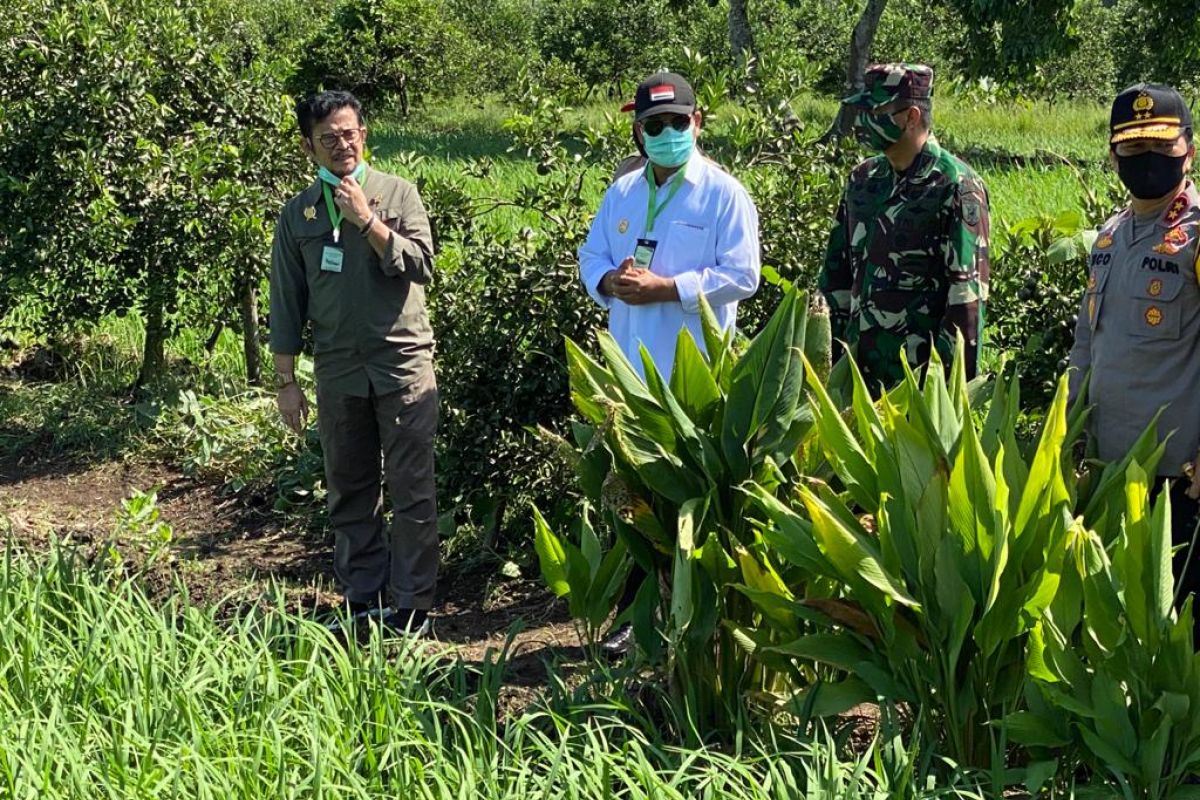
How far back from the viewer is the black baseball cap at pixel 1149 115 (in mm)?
3646

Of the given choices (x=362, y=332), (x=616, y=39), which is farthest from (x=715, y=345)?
(x=616, y=39)

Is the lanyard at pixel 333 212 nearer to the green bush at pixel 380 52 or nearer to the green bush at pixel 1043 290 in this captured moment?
the green bush at pixel 1043 290

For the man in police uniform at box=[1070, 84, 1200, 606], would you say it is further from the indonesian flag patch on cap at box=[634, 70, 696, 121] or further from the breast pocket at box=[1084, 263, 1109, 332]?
the indonesian flag patch on cap at box=[634, 70, 696, 121]

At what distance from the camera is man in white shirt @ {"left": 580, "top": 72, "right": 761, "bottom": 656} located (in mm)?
4418

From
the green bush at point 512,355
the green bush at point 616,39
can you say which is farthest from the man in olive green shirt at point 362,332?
the green bush at point 616,39

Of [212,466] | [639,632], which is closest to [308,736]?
[639,632]

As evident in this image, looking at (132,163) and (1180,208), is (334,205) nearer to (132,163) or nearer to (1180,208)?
(1180,208)

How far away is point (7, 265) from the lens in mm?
7621

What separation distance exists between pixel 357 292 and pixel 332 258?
0.13 meters

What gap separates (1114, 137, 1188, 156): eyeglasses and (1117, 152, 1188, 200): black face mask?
0.04 feet

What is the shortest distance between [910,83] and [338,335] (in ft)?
6.49

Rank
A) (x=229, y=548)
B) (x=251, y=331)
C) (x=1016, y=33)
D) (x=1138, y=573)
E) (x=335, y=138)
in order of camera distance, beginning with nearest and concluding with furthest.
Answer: (x=1138, y=573), (x=335, y=138), (x=229, y=548), (x=251, y=331), (x=1016, y=33)

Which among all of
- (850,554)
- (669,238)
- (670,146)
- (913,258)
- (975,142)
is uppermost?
(975,142)

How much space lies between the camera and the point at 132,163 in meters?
7.46
